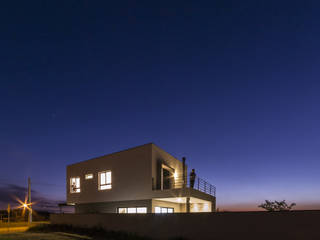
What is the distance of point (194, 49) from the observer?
1571 centimetres

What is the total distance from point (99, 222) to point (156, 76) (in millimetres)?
10565

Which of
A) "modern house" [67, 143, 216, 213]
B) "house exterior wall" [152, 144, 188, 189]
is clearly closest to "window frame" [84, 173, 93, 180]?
"modern house" [67, 143, 216, 213]

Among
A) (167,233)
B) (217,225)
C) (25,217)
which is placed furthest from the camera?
(25,217)

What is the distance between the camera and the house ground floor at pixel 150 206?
1648cm

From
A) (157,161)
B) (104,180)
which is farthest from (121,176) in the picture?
(157,161)

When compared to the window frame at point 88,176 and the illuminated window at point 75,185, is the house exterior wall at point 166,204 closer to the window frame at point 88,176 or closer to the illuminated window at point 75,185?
the window frame at point 88,176

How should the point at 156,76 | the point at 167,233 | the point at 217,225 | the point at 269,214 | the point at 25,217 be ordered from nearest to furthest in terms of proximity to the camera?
the point at 269,214 < the point at 217,225 < the point at 167,233 < the point at 156,76 < the point at 25,217

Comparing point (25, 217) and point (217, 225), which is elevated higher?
point (217, 225)

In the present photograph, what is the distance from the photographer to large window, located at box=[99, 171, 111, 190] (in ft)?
62.3

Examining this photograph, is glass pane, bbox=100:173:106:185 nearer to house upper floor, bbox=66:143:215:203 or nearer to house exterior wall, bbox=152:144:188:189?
house upper floor, bbox=66:143:215:203

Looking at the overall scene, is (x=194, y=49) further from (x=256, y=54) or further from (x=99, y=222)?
(x=99, y=222)

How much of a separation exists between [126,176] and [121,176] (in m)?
0.49

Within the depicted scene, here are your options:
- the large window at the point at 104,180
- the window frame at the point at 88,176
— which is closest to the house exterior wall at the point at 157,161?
the large window at the point at 104,180

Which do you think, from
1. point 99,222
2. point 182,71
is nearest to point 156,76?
point 182,71
